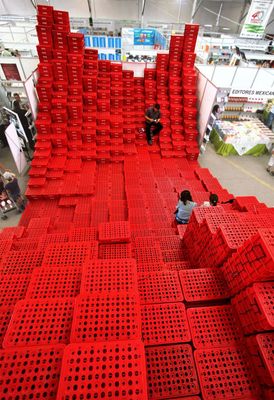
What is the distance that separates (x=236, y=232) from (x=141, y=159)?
4.96 meters

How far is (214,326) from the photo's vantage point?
80.7 inches

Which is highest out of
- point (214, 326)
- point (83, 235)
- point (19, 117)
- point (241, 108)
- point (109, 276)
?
point (109, 276)

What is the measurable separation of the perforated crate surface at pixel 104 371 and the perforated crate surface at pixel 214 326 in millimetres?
723

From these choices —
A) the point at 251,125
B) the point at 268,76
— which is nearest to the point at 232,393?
the point at 251,125

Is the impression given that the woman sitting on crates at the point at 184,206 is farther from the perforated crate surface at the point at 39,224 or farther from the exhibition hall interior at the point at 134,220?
the perforated crate surface at the point at 39,224

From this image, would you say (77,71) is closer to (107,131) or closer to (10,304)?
(107,131)

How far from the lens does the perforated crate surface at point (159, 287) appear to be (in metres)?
2.25

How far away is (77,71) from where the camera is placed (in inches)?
247

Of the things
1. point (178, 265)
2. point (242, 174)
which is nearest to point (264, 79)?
point (242, 174)

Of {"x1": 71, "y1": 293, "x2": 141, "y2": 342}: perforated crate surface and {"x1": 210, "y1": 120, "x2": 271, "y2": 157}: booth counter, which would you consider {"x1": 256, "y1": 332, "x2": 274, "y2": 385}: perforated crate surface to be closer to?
{"x1": 71, "y1": 293, "x2": 141, "y2": 342}: perforated crate surface

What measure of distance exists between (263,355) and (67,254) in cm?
217

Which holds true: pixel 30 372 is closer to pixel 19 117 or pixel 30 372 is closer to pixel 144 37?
pixel 19 117

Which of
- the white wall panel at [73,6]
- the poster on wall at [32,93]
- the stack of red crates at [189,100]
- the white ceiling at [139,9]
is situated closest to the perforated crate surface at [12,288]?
the poster on wall at [32,93]

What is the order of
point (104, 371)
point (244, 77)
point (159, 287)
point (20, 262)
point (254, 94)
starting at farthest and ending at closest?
point (244, 77), point (254, 94), point (20, 262), point (159, 287), point (104, 371)
